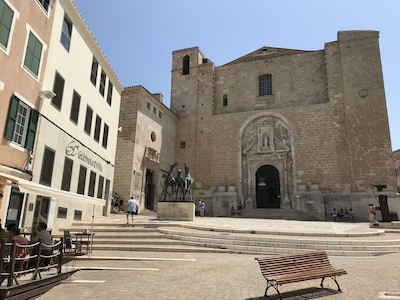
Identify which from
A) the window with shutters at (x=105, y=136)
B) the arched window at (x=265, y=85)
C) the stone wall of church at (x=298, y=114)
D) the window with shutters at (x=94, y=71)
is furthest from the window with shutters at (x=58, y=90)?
the arched window at (x=265, y=85)

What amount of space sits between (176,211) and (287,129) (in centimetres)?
1381

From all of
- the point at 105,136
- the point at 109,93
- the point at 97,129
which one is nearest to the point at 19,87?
the point at 97,129

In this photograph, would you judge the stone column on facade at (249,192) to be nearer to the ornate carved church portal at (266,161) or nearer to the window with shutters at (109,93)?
the ornate carved church portal at (266,161)

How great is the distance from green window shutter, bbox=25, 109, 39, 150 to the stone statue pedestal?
24.3 ft

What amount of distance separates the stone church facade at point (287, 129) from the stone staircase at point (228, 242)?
1055 cm

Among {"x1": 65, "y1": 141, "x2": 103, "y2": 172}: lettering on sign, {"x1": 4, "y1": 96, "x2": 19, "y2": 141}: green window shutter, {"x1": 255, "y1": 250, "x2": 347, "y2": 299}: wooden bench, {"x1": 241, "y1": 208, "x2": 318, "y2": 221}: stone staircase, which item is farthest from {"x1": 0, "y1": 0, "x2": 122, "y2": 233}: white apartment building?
{"x1": 241, "y1": 208, "x2": 318, "y2": 221}: stone staircase

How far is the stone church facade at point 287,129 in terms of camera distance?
2238 cm

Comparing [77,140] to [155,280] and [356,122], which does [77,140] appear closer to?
[155,280]

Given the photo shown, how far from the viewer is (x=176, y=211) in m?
15.7

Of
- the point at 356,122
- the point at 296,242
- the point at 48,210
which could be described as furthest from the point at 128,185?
the point at 356,122

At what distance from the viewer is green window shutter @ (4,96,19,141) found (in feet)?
29.8

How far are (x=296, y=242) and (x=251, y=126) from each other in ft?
56.1

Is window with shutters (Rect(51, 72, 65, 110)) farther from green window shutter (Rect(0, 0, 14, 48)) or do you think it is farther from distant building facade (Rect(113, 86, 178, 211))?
distant building facade (Rect(113, 86, 178, 211))

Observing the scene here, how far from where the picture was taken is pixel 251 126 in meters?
26.4
